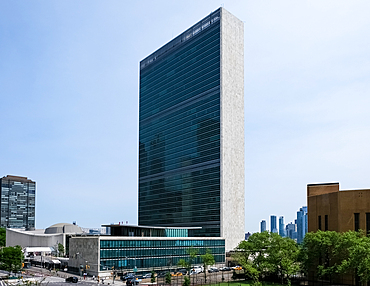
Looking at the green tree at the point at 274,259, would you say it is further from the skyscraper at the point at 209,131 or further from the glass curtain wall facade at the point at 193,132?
the glass curtain wall facade at the point at 193,132

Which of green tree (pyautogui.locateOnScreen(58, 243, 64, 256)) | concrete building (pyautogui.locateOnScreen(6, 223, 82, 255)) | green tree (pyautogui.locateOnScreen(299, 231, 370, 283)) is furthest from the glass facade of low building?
concrete building (pyautogui.locateOnScreen(6, 223, 82, 255))

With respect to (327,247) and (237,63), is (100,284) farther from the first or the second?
(237,63)

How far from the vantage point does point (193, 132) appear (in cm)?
17650

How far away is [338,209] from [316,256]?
41.0 feet

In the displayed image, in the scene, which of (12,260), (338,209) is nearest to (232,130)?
(338,209)

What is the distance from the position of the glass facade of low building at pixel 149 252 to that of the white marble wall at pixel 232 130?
1897cm

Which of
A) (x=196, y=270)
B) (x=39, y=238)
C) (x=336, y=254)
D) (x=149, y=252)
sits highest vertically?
(x=336, y=254)

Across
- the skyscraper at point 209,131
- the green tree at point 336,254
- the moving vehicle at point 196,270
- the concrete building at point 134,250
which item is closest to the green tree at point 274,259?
the green tree at point 336,254

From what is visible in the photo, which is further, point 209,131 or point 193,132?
point 193,132

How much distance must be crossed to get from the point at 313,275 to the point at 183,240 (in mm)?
48291

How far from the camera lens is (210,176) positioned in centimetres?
16275

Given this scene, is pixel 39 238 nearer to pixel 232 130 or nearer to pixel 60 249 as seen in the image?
pixel 60 249

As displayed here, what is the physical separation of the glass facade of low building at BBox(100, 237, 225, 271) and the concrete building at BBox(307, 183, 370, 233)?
4210 centimetres

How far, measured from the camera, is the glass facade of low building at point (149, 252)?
360 feet
